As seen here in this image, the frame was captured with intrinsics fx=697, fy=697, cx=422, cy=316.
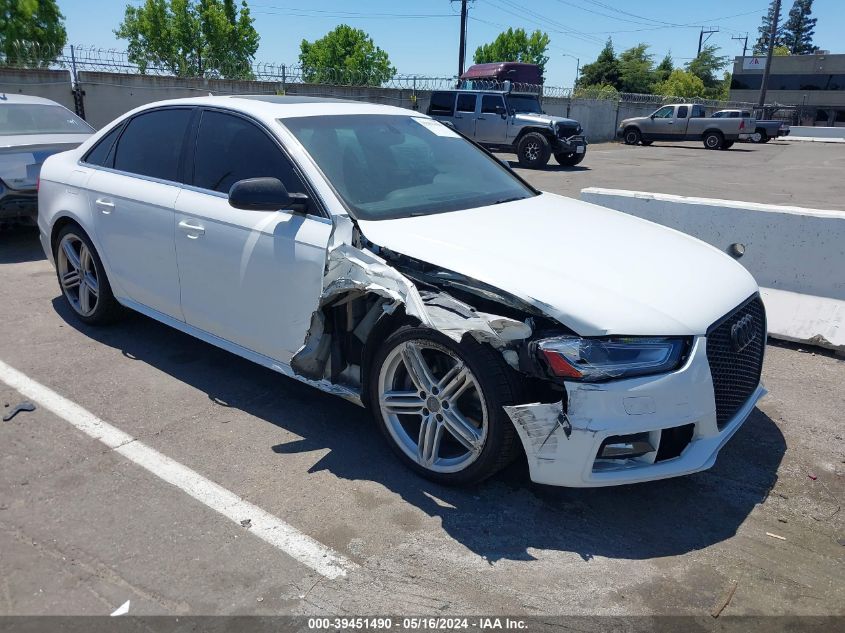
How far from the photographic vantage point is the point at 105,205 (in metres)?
4.77

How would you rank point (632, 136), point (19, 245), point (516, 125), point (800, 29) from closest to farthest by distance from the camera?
point (19, 245), point (516, 125), point (632, 136), point (800, 29)

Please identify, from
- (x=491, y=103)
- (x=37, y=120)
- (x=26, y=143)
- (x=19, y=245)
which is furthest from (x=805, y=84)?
(x=19, y=245)

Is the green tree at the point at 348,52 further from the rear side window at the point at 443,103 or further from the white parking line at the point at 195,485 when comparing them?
the white parking line at the point at 195,485

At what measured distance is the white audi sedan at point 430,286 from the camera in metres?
2.87

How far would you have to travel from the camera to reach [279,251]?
3650 mm

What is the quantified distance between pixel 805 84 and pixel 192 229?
79.5m

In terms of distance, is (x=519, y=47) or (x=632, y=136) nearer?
(x=632, y=136)

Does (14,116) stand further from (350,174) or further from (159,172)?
(350,174)

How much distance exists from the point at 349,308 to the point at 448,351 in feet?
2.29

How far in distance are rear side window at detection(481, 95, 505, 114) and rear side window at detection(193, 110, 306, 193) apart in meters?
15.7

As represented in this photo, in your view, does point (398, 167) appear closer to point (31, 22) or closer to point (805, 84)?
point (31, 22)

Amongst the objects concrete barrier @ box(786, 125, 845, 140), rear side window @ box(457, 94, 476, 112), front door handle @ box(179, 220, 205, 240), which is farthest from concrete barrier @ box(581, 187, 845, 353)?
concrete barrier @ box(786, 125, 845, 140)

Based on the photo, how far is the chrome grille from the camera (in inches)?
120

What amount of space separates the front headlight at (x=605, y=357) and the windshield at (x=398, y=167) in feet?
4.06
